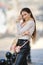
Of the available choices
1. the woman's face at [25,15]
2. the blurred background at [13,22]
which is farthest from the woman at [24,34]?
the blurred background at [13,22]

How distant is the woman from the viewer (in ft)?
15.2

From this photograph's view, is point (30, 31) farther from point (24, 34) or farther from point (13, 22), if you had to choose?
point (13, 22)

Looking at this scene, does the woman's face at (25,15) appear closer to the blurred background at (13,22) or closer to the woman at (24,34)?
the woman at (24,34)

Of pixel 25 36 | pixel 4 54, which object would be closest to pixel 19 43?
pixel 25 36

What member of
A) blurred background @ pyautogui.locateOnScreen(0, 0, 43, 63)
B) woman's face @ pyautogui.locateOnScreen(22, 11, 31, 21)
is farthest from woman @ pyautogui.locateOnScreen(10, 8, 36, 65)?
blurred background @ pyautogui.locateOnScreen(0, 0, 43, 63)

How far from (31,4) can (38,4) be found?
0.45 ft

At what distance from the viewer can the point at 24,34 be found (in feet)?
15.5

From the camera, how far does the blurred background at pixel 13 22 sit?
5.18m

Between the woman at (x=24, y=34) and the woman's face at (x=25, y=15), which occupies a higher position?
the woman's face at (x=25, y=15)

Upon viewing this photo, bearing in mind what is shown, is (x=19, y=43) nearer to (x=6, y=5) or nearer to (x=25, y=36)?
(x=25, y=36)

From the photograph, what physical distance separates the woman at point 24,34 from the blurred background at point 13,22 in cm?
31

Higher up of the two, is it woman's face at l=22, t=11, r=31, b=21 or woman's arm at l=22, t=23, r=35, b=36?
woman's face at l=22, t=11, r=31, b=21

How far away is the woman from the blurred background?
0.31 metres

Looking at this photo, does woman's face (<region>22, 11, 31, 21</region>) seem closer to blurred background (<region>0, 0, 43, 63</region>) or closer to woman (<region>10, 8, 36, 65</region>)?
woman (<region>10, 8, 36, 65</region>)
